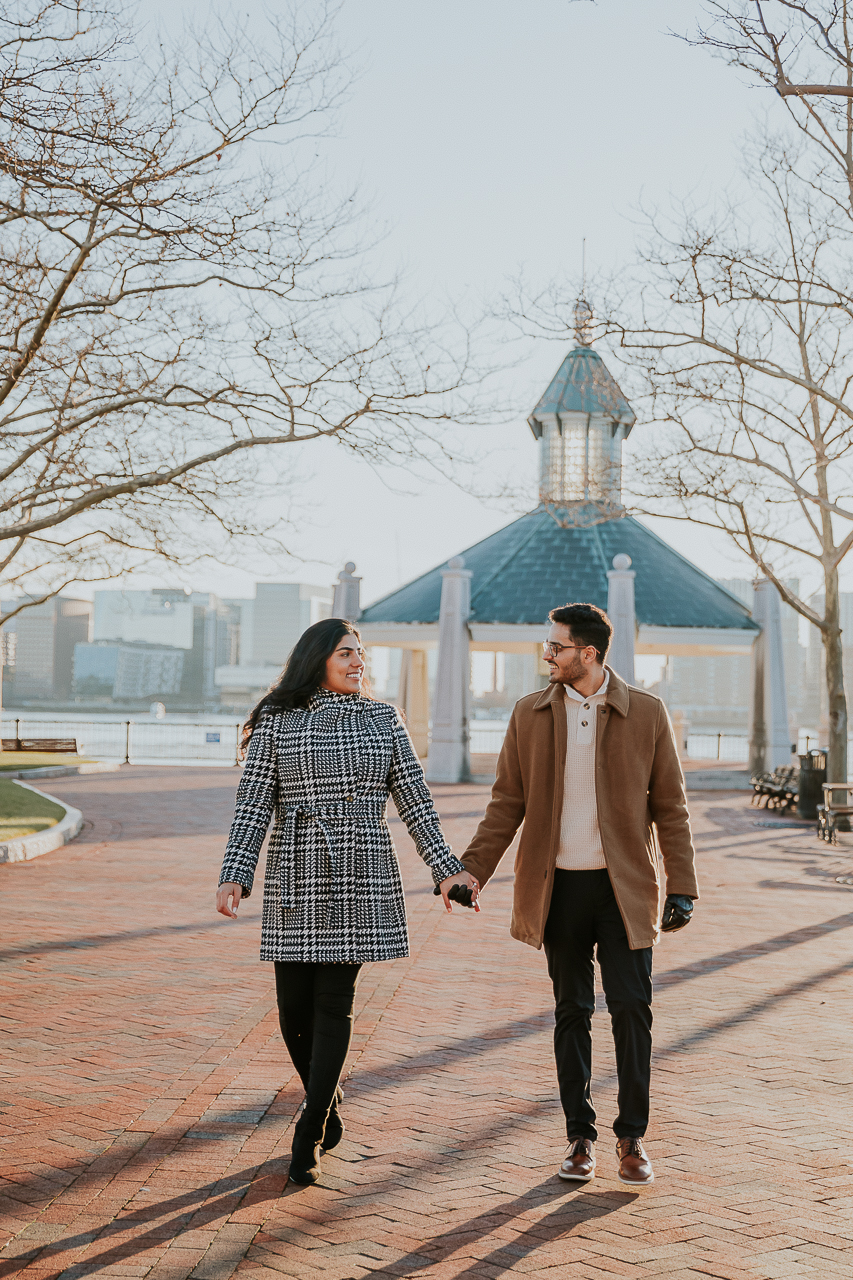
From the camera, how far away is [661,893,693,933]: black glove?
14.7 feet

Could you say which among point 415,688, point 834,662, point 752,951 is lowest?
point 752,951

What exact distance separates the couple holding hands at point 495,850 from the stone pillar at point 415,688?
3309cm

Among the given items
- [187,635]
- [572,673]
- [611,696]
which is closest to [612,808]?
[611,696]

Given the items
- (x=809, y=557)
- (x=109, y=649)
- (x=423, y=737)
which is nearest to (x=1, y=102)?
(x=809, y=557)

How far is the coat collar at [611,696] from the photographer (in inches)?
181

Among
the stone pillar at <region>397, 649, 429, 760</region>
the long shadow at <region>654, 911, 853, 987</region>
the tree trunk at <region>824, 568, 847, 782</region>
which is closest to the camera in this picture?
the long shadow at <region>654, 911, 853, 987</region>

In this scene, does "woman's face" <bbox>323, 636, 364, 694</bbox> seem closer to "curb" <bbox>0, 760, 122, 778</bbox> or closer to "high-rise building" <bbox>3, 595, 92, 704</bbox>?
"curb" <bbox>0, 760, 122, 778</bbox>

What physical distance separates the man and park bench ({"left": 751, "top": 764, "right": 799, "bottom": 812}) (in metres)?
18.9

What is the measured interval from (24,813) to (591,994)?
13.0 meters

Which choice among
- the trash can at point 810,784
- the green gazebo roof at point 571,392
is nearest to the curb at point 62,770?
the trash can at point 810,784

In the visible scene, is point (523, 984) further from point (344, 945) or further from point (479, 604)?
point (479, 604)

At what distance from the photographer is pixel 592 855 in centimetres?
454

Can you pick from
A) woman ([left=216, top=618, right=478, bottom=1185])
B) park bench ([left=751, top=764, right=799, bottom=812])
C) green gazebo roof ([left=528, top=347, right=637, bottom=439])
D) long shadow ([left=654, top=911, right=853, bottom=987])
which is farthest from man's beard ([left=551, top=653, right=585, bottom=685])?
green gazebo roof ([left=528, top=347, right=637, bottom=439])

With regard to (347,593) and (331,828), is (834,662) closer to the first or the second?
(347,593)
